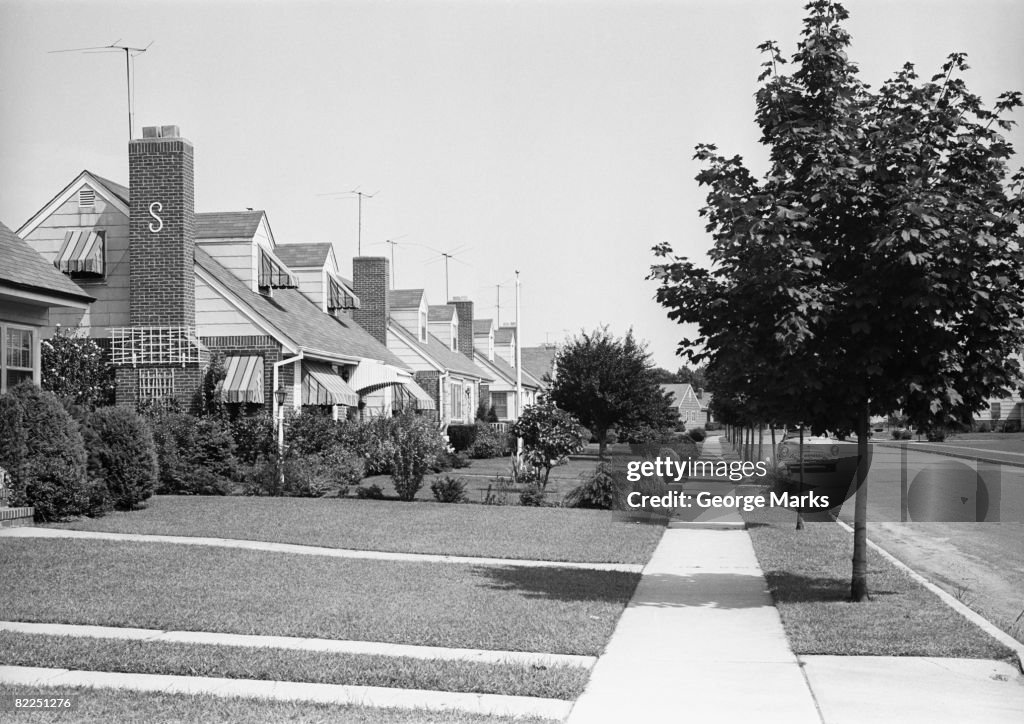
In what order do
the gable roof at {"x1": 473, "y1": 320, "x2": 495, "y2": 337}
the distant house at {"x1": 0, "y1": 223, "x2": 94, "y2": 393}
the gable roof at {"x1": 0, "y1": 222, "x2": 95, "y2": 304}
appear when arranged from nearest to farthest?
1. the gable roof at {"x1": 0, "y1": 222, "x2": 95, "y2": 304}
2. the distant house at {"x1": 0, "y1": 223, "x2": 94, "y2": 393}
3. the gable roof at {"x1": 473, "y1": 320, "x2": 495, "y2": 337}

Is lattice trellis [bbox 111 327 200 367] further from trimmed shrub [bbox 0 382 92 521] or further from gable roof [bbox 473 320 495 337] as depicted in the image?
gable roof [bbox 473 320 495 337]

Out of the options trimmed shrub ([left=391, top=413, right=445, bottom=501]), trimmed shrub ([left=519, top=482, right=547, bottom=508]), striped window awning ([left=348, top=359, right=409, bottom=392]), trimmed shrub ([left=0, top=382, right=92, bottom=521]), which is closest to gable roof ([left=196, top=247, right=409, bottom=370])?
striped window awning ([left=348, top=359, right=409, bottom=392])

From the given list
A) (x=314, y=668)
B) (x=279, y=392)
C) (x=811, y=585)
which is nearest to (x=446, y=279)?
(x=279, y=392)

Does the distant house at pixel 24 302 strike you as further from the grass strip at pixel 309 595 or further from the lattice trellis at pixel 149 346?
the lattice trellis at pixel 149 346

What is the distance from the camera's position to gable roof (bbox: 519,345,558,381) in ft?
239

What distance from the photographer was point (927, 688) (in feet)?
23.0

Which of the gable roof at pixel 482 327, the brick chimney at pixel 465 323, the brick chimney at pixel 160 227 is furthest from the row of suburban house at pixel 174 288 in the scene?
the gable roof at pixel 482 327

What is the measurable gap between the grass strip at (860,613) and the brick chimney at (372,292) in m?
23.9

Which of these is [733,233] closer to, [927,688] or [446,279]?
[927,688]

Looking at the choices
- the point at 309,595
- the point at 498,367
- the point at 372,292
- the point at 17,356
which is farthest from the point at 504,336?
the point at 309,595

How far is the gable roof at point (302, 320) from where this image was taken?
24500 mm

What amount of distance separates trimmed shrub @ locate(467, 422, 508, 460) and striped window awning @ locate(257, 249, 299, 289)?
13943 millimetres

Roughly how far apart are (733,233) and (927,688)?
4363 millimetres

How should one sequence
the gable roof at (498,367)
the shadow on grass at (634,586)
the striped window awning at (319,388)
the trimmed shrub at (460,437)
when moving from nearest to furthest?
the shadow on grass at (634,586)
the striped window awning at (319,388)
the trimmed shrub at (460,437)
the gable roof at (498,367)
